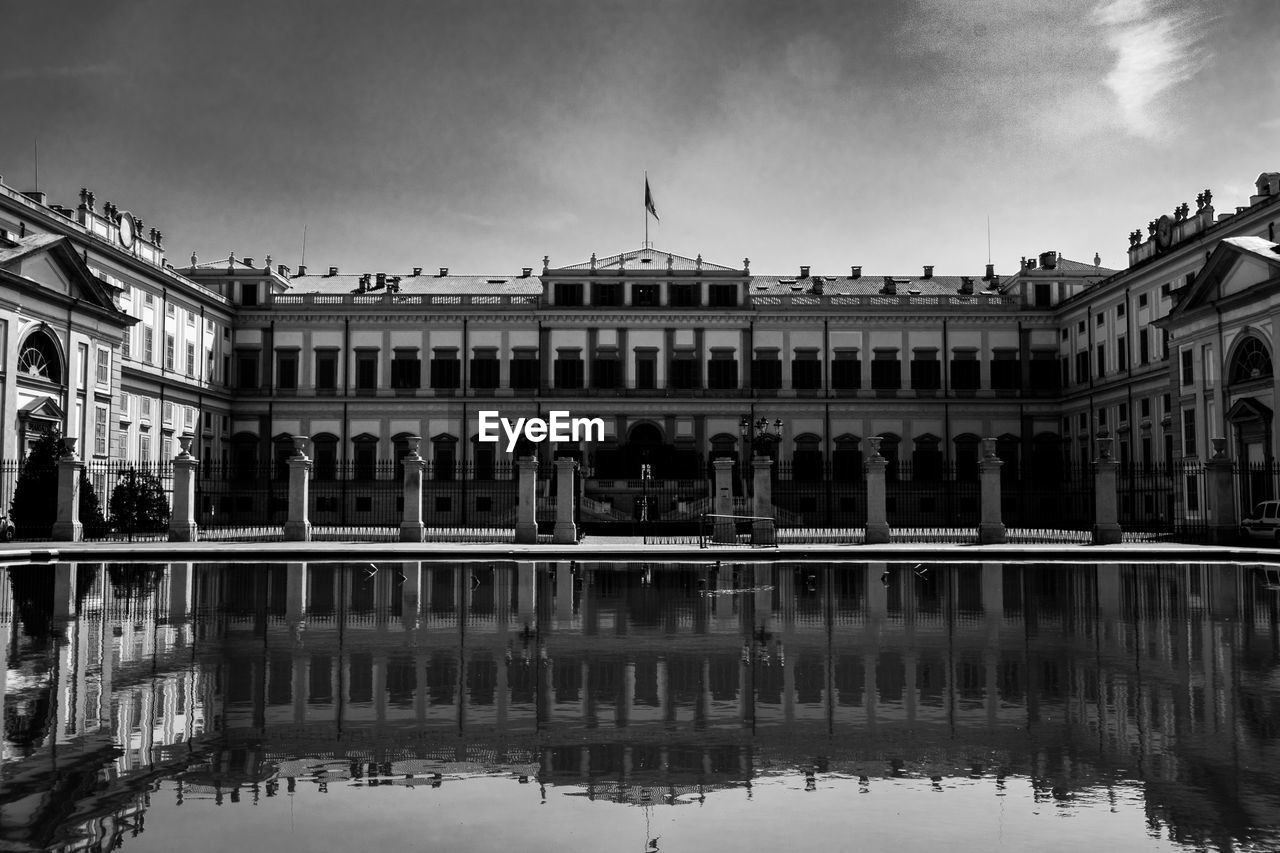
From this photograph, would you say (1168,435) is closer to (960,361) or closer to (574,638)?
(960,361)

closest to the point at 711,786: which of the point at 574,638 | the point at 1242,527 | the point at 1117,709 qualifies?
the point at 1117,709

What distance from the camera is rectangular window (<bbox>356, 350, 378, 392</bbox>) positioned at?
5481 cm

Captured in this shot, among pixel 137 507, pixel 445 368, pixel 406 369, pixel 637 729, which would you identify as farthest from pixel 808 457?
pixel 637 729

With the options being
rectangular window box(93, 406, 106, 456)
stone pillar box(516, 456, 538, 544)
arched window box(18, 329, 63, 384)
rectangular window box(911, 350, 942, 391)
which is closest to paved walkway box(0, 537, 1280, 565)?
stone pillar box(516, 456, 538, 544)

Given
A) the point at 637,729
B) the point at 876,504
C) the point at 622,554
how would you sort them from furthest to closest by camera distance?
the point at 876,504 → the point at 622,554 → the point at 637,729

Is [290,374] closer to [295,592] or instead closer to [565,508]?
[565,508]

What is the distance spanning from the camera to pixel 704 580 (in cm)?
1880

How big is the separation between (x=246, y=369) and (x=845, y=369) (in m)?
31.2

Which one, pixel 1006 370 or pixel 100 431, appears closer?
pixel 100 431

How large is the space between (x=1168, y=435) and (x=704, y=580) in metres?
32.9

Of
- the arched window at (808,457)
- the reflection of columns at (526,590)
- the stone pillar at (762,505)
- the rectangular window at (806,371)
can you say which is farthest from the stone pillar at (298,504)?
the rectangular window at (806,371)

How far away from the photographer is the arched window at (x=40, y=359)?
33656 mm

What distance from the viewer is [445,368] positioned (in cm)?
5488

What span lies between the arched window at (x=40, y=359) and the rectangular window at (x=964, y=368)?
1615 inches
